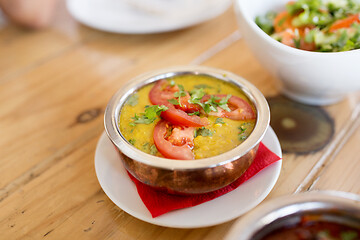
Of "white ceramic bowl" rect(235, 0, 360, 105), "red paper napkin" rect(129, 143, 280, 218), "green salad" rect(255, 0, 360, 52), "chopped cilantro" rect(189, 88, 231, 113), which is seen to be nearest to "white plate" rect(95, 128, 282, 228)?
"red paper napkin" rect(129, 143, 280, 218)

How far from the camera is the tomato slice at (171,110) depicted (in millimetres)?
1333

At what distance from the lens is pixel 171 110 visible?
4.46 ft

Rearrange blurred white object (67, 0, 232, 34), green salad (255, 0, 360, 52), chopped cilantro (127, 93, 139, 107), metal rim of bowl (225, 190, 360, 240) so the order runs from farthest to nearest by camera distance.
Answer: blurred white object (67, 0, 232, 34), green salad (255, 0, 360, 52), chopped cilantro (127, 93, 139, 107), metal rim of bowl (225, 190, 360, 240)

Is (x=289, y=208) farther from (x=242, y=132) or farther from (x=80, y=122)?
(x=80, y=122)

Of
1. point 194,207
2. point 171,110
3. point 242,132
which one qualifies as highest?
point 171,110

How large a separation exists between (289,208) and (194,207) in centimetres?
36

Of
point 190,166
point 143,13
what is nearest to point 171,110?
point 190,166

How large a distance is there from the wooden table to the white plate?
89 millimetres

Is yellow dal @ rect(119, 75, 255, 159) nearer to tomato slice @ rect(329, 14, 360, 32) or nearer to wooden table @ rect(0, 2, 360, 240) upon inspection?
wooden table @ rect(0, 2, 360, 240)

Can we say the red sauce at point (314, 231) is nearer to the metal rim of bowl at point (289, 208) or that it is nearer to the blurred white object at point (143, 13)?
the metal rim of bowl at point (289, 208)

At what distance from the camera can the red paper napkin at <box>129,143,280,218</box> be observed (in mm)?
1218

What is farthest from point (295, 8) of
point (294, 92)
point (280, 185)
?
point (280, 185)

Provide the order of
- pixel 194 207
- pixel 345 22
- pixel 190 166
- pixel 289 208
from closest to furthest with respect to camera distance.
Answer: pixel 289 208
pixel 190 166
pixel 194 207
pixel 345 22

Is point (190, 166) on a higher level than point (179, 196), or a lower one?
higher
